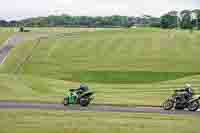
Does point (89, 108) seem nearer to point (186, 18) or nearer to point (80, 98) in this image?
point (80, 98)

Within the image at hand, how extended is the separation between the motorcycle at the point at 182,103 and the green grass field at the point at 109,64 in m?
13.6

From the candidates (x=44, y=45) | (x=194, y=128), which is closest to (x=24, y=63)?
(x=44, y=45)

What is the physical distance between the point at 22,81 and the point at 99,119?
2236cm

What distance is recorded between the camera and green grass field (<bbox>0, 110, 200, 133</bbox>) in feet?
56.2

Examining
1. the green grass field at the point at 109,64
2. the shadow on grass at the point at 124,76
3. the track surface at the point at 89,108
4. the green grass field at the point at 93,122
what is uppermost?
the green grass field at the point at 93,122

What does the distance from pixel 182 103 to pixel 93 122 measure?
6.85 m

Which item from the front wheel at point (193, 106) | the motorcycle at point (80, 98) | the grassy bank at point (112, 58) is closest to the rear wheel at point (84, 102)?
the motorcycle at point (80, 98)

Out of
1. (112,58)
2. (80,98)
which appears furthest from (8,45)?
(80,98)

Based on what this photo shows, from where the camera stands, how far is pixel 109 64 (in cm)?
5822

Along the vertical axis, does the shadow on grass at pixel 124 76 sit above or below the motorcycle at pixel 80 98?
below

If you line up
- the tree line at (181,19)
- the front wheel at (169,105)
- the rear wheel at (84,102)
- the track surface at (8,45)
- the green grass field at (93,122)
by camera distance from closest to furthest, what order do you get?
1. the green grass field at (93,122)
2. the front wheel at (169,105)
3. the rear wheel at (84,102)
4. the track surface at (8,45)
5. the tree line at (181,19)

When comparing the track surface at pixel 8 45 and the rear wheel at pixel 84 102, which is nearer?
the rear wheel at pixel 84 102

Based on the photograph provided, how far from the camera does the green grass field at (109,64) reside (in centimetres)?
4478

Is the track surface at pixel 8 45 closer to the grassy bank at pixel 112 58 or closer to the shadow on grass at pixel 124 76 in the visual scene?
the grassy bank at pixel 112 58
